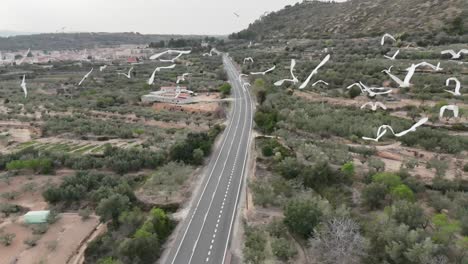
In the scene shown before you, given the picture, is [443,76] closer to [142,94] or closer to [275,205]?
[275,205]

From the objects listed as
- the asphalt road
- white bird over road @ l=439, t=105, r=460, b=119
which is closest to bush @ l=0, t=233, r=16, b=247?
the asphalt road

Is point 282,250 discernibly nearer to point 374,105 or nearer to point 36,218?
point 36,218

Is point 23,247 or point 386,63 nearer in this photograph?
point 23,247

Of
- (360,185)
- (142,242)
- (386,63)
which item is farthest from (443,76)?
(142,242)

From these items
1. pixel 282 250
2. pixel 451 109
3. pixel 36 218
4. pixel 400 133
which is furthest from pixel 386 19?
pixel 36 218

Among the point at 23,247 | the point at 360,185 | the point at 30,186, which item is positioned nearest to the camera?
the point at 23,247

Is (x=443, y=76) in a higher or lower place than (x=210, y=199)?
higher

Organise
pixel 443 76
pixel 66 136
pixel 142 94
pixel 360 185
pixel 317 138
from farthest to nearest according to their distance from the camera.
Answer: pixel 142 94 → pixel 443 76 → pixel 66 136 → pixel 317 138 → pixel 360 185

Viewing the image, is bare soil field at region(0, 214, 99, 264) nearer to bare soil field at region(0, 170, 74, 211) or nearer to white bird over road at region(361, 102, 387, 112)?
bare soil field at region(0, 170, 74, 211)
